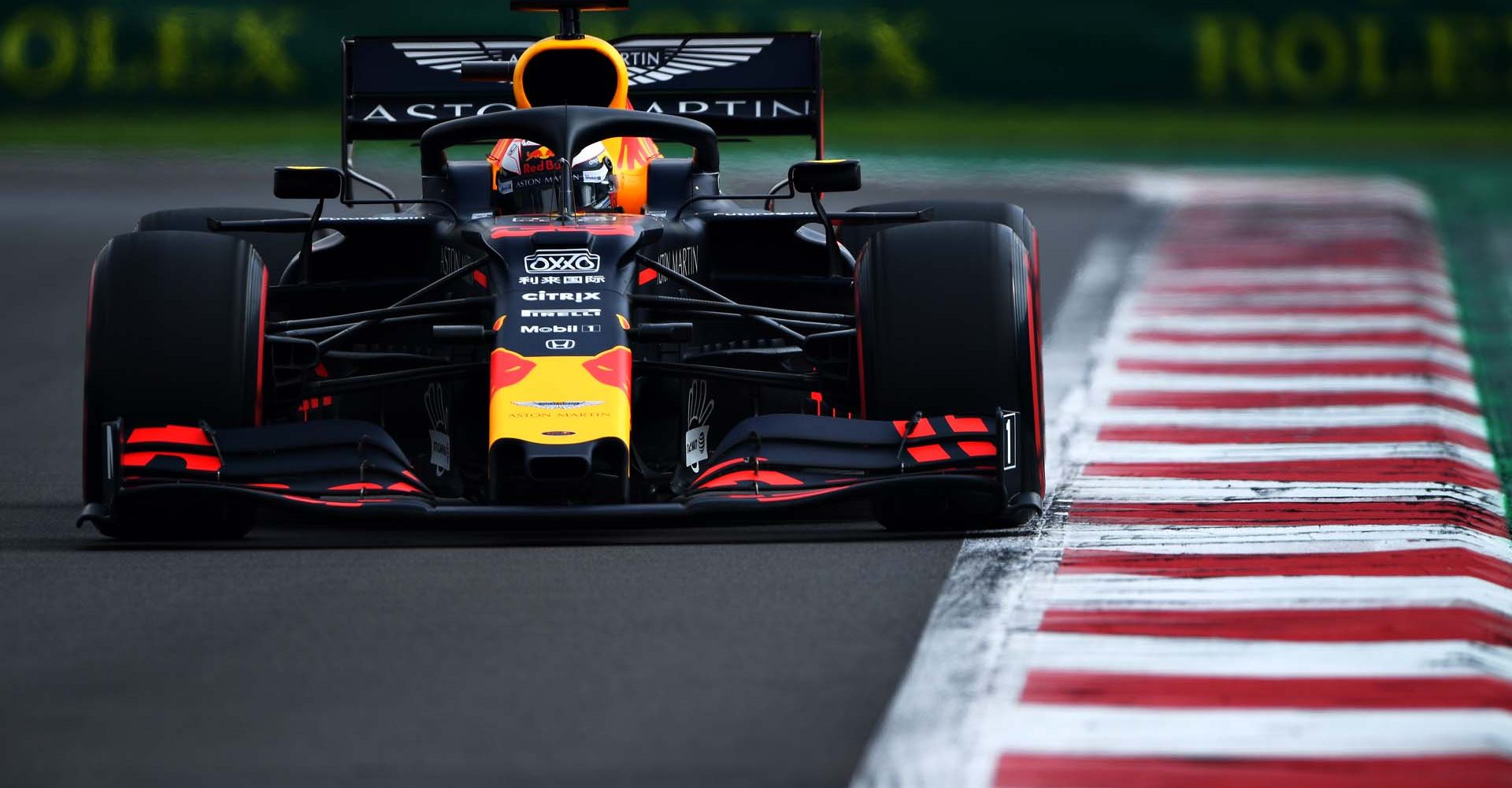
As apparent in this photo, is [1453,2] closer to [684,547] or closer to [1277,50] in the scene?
[1277,50]

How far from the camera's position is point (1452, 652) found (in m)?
5.86

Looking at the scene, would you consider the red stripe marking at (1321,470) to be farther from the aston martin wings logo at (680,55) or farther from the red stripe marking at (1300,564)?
the aston martin wings logo at (680,55)

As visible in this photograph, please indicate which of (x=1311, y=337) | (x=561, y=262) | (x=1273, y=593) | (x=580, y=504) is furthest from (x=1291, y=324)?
(x=1273, y=593)

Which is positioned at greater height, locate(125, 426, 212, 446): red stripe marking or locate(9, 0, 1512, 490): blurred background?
locate(9, 0, 1512, 490): blurred background

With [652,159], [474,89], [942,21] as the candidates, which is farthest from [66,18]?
[652,159]

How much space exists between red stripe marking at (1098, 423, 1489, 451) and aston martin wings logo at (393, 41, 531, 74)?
2.94 metres

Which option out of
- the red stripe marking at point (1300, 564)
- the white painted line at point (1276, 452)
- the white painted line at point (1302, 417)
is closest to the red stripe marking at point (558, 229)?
the red stripe marking at point (1300, 564)

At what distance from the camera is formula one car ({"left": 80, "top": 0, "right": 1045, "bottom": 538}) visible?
7.50 metres

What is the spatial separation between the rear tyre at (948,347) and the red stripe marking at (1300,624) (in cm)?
129

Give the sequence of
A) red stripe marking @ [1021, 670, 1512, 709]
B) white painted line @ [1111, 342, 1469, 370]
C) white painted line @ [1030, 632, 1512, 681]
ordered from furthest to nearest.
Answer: white painted line @ [1111, 342, 1469, 370], white painted line @ [1030, 632, 1512, 681], red stripe marking @ [1021, 670, 1512, 709]

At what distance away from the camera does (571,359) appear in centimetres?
762

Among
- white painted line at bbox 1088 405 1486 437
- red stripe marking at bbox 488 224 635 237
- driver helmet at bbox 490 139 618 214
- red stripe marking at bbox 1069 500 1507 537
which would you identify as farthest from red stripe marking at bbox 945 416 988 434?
white painted line at bbox 1088 405 1486 437

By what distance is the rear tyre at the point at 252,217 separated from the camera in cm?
963

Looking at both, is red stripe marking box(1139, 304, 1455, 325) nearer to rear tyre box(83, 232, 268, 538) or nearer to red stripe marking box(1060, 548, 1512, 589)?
red stripe marking box(1060, 548, 1512, 589)
